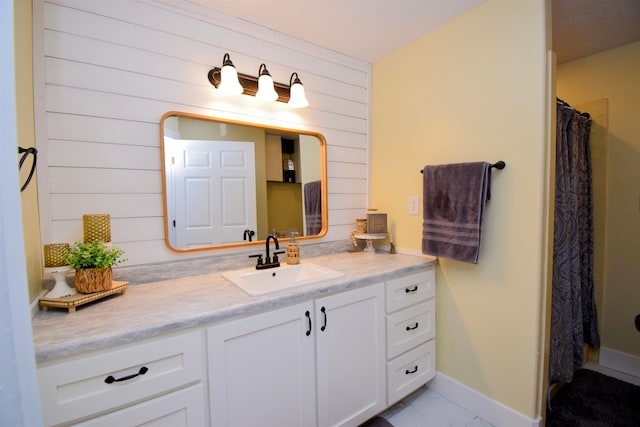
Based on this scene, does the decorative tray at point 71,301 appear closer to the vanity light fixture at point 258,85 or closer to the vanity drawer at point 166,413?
the vanity drawer at point 166,413

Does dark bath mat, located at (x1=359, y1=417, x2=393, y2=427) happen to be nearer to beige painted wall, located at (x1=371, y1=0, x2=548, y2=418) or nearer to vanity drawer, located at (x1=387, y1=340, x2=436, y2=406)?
vanity drawer, located at (x1=387, y1=340, x2=436, y2=406)

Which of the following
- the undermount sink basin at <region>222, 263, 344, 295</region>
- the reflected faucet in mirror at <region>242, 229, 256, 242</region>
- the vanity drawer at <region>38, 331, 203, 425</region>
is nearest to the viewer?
the vanity drawer at <region>38, 331, 203, 425</region>

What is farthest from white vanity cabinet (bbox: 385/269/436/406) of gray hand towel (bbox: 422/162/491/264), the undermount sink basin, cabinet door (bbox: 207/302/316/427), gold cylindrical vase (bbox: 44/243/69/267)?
gold cylindrical vase (bbox: 44/243/69/267)

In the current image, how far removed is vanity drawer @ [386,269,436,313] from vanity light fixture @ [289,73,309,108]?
1218 mm

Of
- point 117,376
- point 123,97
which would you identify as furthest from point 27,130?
point 117,376

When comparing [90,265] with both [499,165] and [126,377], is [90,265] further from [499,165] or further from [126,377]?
[499,165]

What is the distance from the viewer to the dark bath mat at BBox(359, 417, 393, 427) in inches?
62.1

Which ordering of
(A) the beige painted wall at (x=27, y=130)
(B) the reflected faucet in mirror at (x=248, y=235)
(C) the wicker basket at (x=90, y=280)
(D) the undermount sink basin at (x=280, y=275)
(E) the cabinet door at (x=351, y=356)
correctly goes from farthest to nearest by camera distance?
(B) the reflected faucet in mirror at (x=248, y=235) → (D) the undermount sink basin at (x=280, y=275) → (E) the cabinet door at (x=351, y=356) → (C) the wicker basket at (x=90, y=280) → (A) the beige painted wall at (x=27, y=130)

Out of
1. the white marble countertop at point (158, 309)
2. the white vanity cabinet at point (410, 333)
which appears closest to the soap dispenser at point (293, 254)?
the white marble countertop at point (158, 309)

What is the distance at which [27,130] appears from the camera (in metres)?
1.09

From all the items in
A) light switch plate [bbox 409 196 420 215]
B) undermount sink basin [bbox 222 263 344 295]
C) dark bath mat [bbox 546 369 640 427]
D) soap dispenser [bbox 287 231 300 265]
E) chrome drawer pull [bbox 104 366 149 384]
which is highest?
light switch plate [bbox 409 196 420 215]

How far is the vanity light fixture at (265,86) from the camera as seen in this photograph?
1.62 m

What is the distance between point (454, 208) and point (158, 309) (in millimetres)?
1548

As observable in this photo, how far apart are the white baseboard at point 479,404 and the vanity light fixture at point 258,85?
2.01m
